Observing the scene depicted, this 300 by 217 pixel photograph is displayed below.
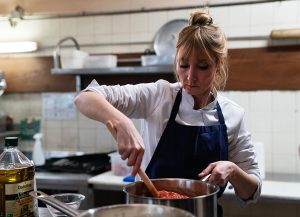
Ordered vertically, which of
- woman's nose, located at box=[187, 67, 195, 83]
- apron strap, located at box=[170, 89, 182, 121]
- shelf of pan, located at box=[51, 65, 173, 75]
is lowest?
apron strap, located at box=[170, 89, 182, 121]

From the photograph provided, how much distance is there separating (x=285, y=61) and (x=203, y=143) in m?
1.58

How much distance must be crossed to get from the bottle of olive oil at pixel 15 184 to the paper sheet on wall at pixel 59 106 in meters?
2.24

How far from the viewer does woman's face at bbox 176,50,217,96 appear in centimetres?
142

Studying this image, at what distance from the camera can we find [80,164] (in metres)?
3.00

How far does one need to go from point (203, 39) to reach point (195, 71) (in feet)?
0.38

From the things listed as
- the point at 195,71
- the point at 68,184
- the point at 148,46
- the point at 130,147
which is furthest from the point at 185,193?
the point at 148,46

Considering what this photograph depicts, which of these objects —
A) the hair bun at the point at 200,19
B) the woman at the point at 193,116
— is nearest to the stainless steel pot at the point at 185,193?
the woman at the point at 193,116

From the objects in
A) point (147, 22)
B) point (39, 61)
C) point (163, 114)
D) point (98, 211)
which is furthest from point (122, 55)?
point (98, 211)

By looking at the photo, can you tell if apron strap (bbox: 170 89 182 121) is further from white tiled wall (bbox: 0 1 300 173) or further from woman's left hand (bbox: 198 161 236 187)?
white tiled wall (bbox: 0 1 300 173)

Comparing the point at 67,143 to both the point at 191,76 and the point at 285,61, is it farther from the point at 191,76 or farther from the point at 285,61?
the point at 191,76

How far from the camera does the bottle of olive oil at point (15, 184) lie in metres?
1.07

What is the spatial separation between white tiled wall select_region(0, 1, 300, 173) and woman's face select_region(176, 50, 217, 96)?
1.54 metres

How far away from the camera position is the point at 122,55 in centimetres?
323

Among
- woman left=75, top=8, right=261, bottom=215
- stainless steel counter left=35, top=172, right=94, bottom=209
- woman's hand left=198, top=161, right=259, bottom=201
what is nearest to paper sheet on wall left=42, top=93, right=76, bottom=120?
stainless steel counter left=35, top=172, right=94, bottom=209
